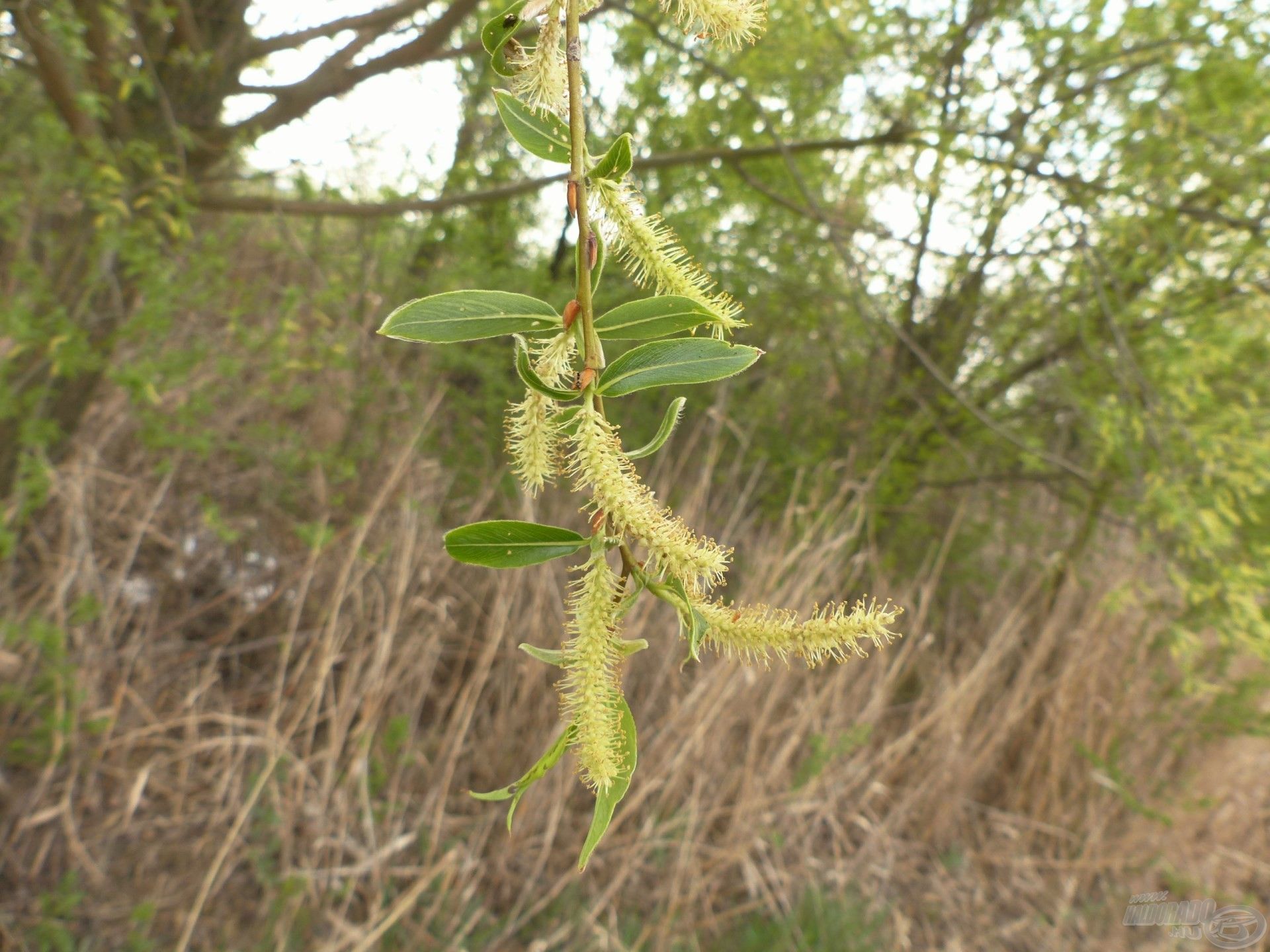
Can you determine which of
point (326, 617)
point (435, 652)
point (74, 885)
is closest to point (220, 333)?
point (326, 617)

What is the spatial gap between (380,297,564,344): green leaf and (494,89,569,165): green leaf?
0.11 m

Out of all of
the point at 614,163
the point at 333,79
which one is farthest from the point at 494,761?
the point at 614,163

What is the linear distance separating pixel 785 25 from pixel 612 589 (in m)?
3.07

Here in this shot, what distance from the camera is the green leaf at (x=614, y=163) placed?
20.2 inches

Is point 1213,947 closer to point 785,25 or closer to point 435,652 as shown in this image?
point 435,652

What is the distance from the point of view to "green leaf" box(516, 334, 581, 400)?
485mm

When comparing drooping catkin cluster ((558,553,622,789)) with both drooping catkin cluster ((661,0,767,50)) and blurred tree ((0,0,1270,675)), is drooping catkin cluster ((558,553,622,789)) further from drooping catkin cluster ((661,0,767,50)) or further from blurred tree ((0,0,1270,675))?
blurred tree ((0,0,1270,675))

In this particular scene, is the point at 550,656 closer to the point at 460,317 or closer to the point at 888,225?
the point at 460,317

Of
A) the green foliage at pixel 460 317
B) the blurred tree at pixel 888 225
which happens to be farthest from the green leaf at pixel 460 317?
the blurred tree at pixel 888 225

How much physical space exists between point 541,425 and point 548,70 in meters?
0.24

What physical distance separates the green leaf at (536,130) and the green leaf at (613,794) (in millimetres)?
340

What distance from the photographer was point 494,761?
9.39 feet

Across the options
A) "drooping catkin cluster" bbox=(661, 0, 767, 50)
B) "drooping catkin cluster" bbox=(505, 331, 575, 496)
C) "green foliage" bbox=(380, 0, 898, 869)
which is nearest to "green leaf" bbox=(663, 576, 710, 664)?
"green foliage" bbox=(380, 0, 898, 869)

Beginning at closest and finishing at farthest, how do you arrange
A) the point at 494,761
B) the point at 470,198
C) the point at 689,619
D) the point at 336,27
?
the point at 689,619 → the point at 336,27 → the point at 470,198 → the point at 494,761
